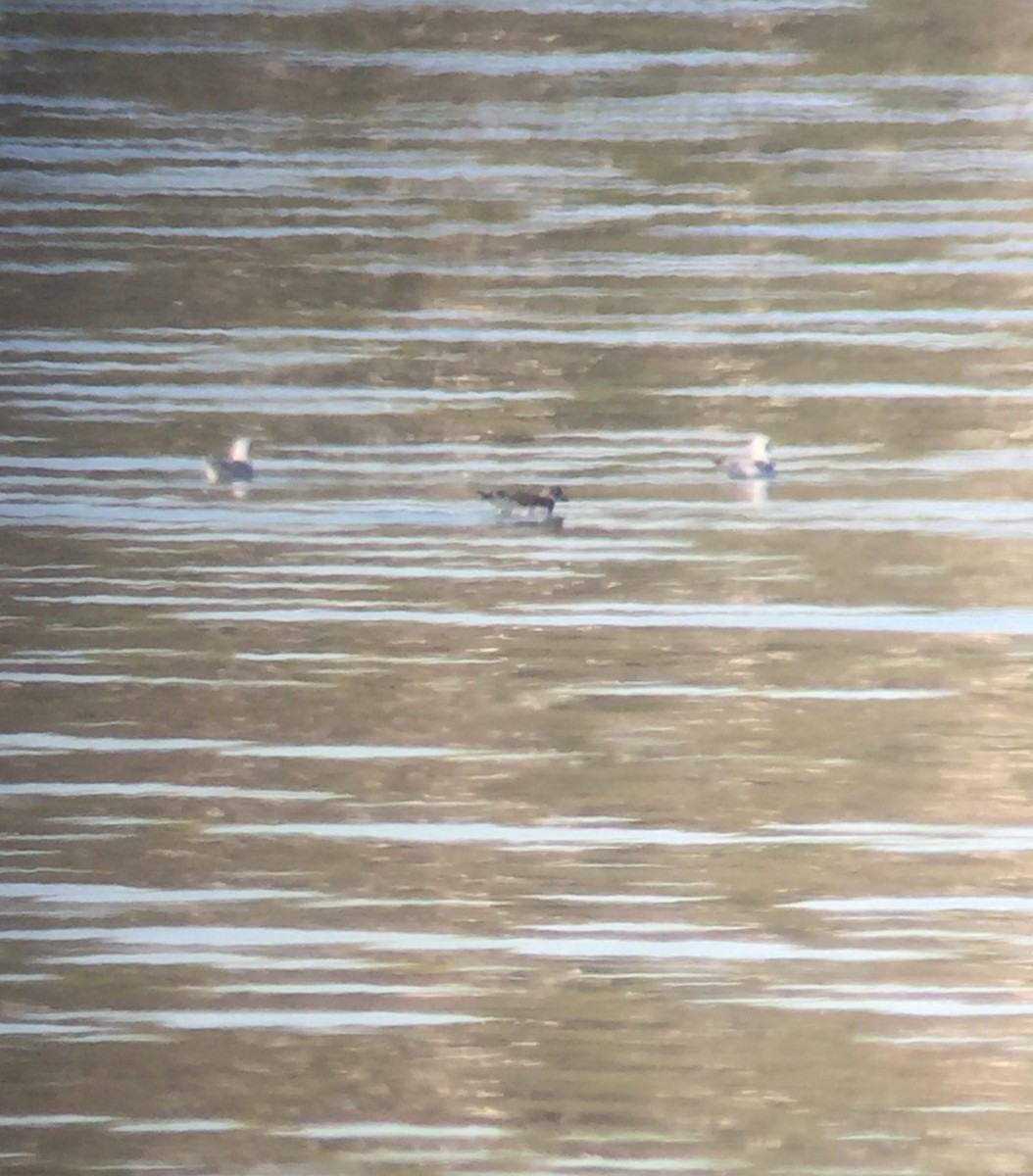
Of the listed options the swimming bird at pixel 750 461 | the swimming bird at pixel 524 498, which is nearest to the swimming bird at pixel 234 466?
the swimming bird at pixel 524 498

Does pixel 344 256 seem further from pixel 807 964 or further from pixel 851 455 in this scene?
pixel 807 964

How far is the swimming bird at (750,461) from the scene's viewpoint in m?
0.83

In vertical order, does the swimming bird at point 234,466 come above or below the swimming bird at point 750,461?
below

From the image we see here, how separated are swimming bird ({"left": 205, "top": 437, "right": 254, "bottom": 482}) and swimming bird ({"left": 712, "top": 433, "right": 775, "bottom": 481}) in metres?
0.35

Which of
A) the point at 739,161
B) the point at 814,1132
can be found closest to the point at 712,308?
the point at 739,161

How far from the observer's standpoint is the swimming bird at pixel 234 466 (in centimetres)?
84

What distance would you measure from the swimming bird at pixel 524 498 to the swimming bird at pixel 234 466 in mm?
184

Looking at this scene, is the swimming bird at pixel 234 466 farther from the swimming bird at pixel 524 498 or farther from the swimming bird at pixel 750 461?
the swimming bird at pixel 750 461

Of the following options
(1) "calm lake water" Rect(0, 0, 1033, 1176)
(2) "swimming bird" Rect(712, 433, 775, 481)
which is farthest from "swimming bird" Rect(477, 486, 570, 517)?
(2) "swimming bird" Rect(712, 433, 775, 481)

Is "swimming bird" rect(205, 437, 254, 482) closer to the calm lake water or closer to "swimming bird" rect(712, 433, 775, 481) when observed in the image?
the calm lake water

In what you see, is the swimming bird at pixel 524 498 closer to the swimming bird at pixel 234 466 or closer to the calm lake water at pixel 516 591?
the calm lake water at pixel 516 591

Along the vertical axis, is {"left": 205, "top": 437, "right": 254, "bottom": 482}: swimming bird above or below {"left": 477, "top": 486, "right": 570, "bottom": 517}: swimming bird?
above

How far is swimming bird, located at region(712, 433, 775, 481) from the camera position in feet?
2.72

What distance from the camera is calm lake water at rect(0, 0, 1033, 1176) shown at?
81 cm
